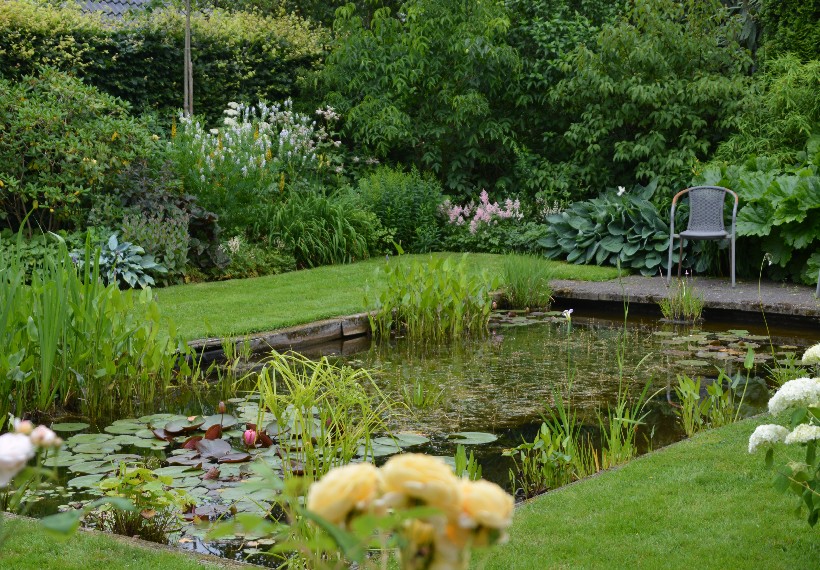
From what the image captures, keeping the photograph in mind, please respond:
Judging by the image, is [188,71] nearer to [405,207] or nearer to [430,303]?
[405,207]

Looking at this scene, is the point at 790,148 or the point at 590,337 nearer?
the point at 590,337

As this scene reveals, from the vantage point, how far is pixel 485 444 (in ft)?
16.4

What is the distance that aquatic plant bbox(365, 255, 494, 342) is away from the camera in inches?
305

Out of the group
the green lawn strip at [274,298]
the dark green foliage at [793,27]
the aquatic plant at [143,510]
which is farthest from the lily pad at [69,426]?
the dark green foliage at [793,27]

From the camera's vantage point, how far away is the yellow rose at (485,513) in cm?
98

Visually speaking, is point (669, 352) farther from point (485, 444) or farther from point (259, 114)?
point (259, 114)

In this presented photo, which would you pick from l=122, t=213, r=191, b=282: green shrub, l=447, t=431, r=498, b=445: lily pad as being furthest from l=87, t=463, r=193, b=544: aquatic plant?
l=122, t=213, r=191, b=282: green shrub

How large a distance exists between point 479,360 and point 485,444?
207cm

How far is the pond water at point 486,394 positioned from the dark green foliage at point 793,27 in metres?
5.47

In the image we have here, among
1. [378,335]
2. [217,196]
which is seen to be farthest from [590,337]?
[217,196]

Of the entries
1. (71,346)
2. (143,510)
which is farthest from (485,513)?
(71,346)

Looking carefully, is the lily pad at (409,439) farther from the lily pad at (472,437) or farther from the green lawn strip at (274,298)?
the green lawn strip at (274,298)

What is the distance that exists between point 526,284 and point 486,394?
3.05 meters

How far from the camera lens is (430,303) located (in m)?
7.71
